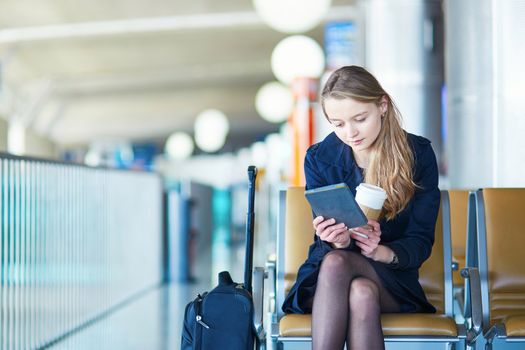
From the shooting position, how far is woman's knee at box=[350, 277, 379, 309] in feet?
7.98

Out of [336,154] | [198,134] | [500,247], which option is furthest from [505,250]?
[198,134]

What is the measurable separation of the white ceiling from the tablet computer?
12.4 m

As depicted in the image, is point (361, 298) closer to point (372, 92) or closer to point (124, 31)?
point (372, 92)

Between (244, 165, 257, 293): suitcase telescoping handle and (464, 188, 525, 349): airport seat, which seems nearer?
(244, 165, 257, 293): suitcase telescoping handle

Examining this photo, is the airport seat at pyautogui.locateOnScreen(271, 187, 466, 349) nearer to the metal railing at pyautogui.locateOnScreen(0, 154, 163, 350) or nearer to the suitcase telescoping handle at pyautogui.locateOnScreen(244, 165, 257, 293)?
the suitcase telescoping handle at pyautogui.locateOnScreen(244, 165, 257, 293)

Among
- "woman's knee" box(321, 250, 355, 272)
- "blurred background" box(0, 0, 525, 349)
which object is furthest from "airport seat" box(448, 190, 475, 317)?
"woman's knee" box(321, 250, 355, 272)

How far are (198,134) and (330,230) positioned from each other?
55.7ft

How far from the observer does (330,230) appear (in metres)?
2.41

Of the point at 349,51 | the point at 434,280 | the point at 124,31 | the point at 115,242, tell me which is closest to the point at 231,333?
the point at 434,280

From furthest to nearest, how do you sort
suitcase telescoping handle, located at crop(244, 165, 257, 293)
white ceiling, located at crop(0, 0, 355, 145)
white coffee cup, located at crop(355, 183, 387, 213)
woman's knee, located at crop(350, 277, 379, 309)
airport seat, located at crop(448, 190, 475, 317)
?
white ceiling, located at crop(0, 0, 355, 145) < airport seat, located at crop(448, 190, 475, 317) < suitcase telescoping handle, located at crop(244, 165, 257, 293) < woman's knee, located at crop(350, 277, 379, 309) < white coffee cup, located at crop(355, 183, 387, 213)

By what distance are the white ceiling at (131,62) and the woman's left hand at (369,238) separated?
12212mm

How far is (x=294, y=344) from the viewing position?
2.65 meters

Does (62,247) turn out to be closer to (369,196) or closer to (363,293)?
(363,293)

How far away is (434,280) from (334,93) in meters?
0.83
